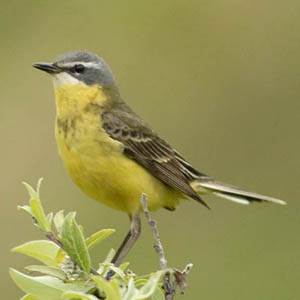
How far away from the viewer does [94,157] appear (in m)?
5.60

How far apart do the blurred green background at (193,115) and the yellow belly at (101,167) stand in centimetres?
216

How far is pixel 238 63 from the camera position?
10570 mm

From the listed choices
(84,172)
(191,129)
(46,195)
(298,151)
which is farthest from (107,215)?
(84,172)

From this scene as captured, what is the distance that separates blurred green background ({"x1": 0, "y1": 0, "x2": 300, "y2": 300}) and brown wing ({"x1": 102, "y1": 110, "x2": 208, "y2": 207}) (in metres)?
1.75

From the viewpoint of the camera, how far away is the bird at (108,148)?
5.62 m

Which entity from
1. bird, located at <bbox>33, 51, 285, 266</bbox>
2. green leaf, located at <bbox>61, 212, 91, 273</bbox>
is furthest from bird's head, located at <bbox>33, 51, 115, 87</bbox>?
green leaf, located at <bbox>61, 212, 91, 273</bbox>

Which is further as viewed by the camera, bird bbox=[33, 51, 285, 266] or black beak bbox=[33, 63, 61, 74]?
black beak bbox=[33, 63, 61, 74]

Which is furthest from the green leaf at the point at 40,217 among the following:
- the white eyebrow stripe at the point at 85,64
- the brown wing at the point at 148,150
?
the white eyebrow stripe at the point at 85,64

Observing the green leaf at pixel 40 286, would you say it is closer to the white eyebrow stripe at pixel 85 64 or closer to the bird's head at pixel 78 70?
the bird's head at pixel 78 70

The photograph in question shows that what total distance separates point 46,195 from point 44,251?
18.0 feet

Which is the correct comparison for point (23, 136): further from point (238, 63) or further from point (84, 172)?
point (84, 172)

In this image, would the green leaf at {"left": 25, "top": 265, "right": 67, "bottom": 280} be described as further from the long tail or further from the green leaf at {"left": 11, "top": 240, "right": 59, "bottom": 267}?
the long tail

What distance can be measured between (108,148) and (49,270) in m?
2.32

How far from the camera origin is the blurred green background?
824cm
